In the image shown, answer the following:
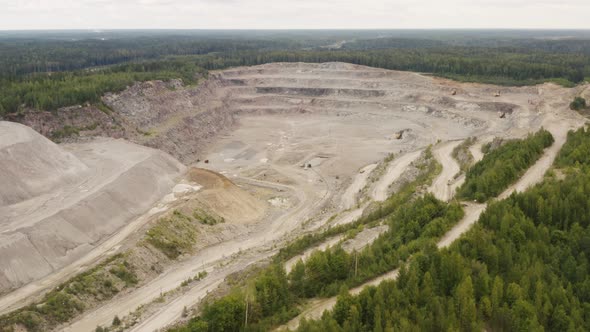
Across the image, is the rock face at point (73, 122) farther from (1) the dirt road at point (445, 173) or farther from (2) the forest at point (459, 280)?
(2) the forest at point (459, 280)

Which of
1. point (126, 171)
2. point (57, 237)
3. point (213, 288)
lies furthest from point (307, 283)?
point (126, 171)

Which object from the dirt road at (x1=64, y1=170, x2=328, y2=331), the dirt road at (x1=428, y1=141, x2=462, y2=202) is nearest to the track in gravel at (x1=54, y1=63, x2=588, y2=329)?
the dirt road at (x1=64, y1=170, x2=328, y2=331)

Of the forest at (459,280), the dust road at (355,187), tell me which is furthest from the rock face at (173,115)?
the forest at (459,280)

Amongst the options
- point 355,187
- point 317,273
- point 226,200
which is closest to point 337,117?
point 355,187

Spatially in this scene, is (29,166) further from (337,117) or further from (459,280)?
(337,117)

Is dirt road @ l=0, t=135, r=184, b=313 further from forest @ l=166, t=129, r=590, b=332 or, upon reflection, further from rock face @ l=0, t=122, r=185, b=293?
forest @ l=166, t=129, r=590, b=332
